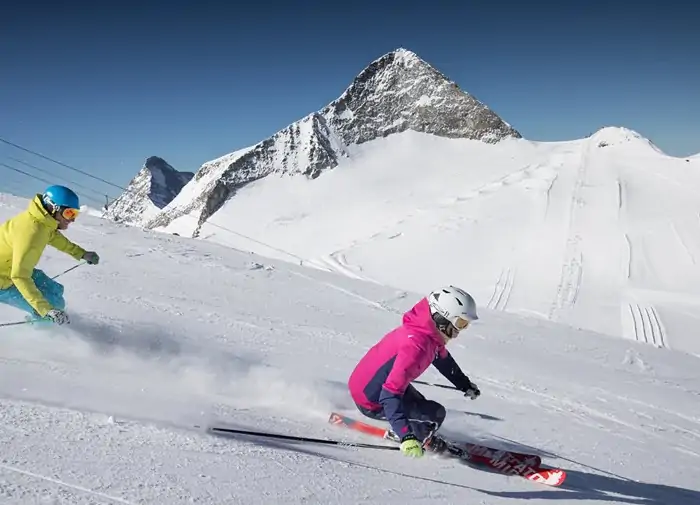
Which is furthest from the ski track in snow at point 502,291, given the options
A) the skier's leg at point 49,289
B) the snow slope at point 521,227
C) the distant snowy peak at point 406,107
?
the distant snowy peak at point 406,107

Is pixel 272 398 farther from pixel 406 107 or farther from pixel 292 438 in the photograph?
pixel 406 107

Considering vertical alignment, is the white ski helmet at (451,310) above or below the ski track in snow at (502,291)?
below

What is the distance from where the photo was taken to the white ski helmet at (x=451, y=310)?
4.66 meters

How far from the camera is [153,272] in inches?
439

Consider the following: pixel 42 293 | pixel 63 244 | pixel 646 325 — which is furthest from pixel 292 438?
pixel 646 325

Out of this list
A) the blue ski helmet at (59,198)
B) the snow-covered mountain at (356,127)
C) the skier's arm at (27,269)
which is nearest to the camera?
the skier's arm at (27,269)

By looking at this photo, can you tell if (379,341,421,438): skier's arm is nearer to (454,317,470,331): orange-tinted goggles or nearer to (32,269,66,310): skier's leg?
(454,317,470,331): orange-tinted goggles

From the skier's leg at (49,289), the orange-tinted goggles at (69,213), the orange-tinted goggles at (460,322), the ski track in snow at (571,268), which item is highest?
the ski track in snow at (571,268)

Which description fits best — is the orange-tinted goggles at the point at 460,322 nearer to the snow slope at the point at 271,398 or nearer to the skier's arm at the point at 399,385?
the skier's arm at the point at 399,385

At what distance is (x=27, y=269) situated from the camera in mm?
5824

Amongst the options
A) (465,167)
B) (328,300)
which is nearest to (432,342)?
(328,300)

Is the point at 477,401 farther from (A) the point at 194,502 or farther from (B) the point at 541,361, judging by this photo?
(A) the point at 194,502

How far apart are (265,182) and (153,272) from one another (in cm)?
5834

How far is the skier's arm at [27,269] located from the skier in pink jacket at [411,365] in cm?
334
